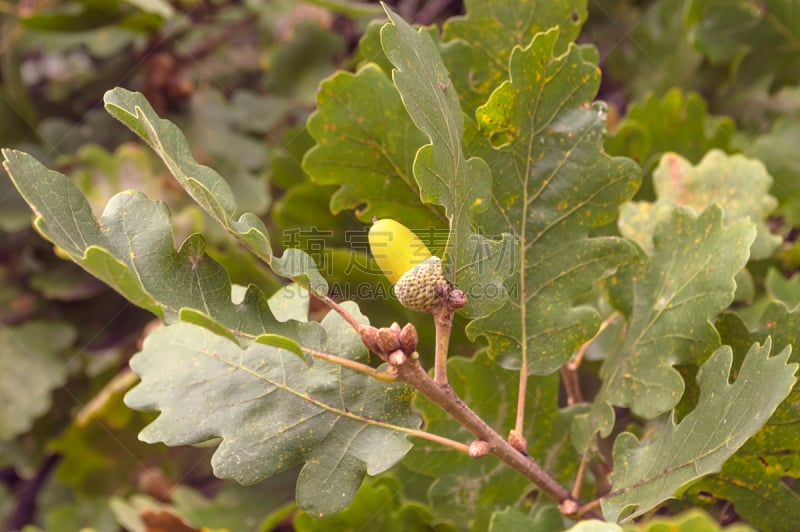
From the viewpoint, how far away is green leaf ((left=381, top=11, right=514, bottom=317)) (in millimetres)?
526

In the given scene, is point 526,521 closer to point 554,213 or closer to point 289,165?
point 554,213

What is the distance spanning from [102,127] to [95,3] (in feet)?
1.10

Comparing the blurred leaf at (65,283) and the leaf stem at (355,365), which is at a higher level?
the leaf stem at (355,365)

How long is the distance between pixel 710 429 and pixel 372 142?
1.35ft

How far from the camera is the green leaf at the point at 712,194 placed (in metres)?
0.88

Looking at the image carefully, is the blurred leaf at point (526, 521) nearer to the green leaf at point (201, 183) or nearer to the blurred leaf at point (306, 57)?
the green leaf at point (201, 183)

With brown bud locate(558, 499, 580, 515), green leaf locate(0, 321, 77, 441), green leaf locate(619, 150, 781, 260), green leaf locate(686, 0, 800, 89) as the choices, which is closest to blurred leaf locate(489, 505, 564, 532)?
brown bud locate(558, 499, 580, 515)

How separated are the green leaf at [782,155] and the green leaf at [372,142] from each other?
1.80 ft

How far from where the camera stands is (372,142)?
2.62ft

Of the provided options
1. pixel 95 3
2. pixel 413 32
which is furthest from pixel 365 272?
pixel 95 3

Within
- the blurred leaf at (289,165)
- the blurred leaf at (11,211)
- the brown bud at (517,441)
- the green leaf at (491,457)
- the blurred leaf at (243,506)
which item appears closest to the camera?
the brown bud at (517,441)

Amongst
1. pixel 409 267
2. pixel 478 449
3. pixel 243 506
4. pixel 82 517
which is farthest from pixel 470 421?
pixel 82 517

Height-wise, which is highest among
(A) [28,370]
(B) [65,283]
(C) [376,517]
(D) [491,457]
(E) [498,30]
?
(E) [498,30]

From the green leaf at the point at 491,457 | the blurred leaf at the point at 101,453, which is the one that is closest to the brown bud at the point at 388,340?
the green leaf at the point at 491,457
